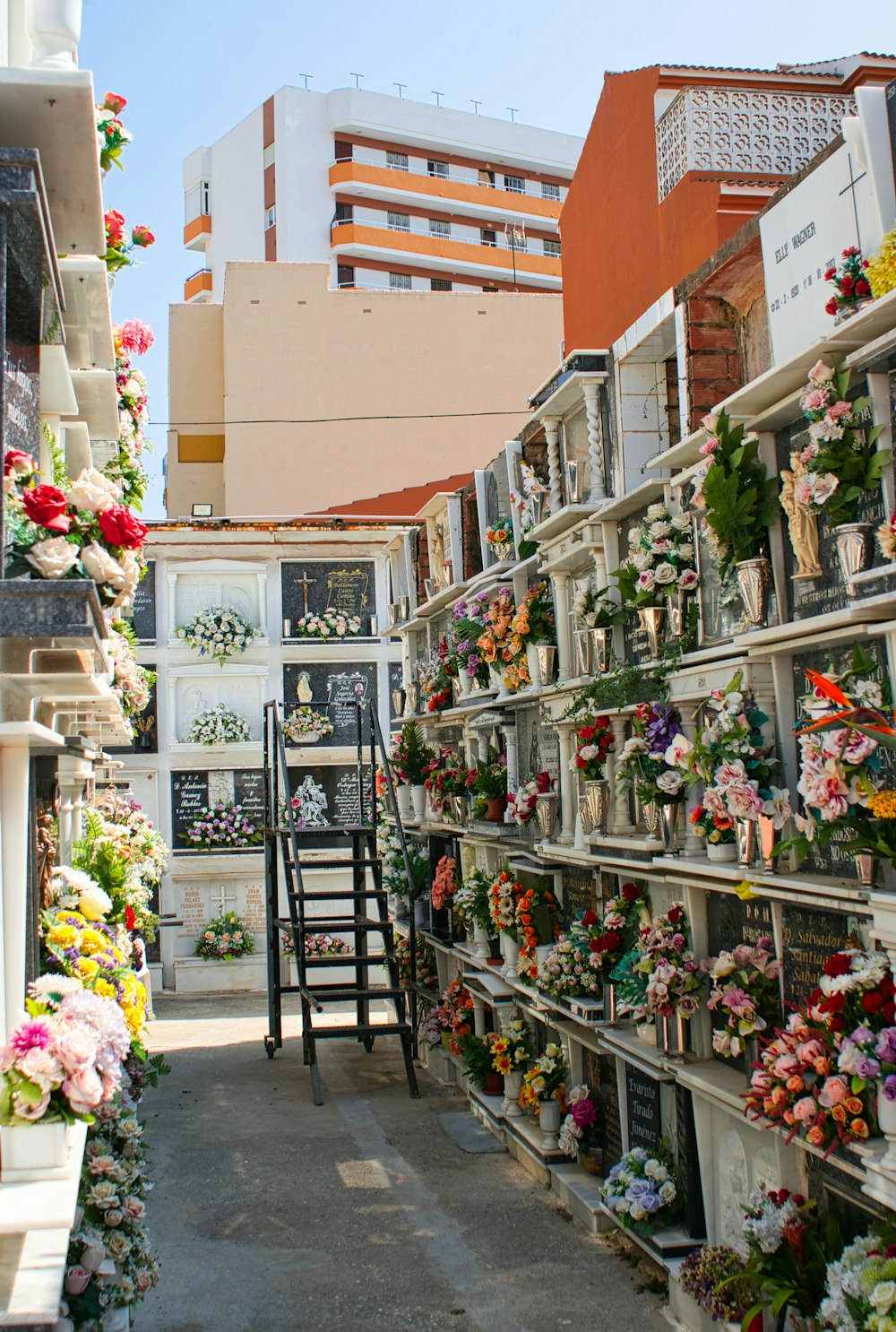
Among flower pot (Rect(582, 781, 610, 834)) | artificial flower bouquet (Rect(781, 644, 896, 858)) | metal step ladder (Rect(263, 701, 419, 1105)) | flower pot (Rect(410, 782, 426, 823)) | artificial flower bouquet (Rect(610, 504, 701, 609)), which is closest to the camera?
artificial flower bouquet (Rect(781, 644, 896, 858))

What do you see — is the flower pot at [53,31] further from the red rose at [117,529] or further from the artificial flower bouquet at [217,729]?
the artificial flower bouquet at [217,729]

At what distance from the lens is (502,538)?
32.5 feet

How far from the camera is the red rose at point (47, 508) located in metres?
3.68

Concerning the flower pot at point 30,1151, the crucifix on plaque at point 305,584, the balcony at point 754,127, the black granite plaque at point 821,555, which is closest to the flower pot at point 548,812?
the black granite plaque at point 821,555

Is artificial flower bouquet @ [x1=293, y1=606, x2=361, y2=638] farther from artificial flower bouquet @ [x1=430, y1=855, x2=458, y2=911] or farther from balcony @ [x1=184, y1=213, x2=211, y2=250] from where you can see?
balcony @ [x1=184, y1=213, x2=211, y2=250]

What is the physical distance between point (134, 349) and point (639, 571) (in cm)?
341

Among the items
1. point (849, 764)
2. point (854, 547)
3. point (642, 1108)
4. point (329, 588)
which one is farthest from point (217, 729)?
point (849, 764)

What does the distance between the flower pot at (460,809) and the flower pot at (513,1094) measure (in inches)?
97.7

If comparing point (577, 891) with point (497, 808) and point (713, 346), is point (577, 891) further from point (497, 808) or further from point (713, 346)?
point (713, 346)

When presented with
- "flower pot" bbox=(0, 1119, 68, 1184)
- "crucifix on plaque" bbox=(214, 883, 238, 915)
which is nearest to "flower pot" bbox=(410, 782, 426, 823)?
"crucifix on plaque" bbox=(214, 883, 238, 915)

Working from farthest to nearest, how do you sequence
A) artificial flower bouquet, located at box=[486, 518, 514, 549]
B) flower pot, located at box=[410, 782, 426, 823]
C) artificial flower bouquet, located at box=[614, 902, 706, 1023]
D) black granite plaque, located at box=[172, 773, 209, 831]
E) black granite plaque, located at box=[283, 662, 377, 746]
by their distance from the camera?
black granite plaque, located at box=[283, 662, 377, 746]
black granite plaque, located at box=[172, 773, 209, 831]
flower pot, located at box=[410, 782, 426, 823]
artificial flower bouquet, located at box=[486, 518, 514, 549]
artificial flower bouquet, located at box=[614, 902, 706, 1023]

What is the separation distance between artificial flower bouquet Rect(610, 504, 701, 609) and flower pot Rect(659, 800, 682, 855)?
1.05 metres

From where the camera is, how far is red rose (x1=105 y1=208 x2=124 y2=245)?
247 inches

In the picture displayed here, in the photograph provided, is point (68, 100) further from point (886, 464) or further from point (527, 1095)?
point (527, 1095)
